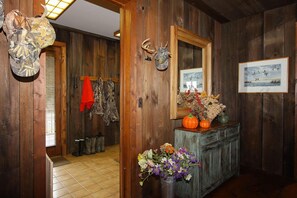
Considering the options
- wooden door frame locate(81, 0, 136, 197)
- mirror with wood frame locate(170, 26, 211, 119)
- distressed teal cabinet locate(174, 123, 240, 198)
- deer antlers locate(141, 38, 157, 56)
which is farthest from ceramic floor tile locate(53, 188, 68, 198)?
deer antlers locate(141, 38, 157, 56)

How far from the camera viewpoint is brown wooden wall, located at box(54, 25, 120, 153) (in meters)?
3.96

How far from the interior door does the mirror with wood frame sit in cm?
261

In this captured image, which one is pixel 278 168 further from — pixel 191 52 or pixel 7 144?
pixel 7 144

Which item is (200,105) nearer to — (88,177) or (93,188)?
(93,188)

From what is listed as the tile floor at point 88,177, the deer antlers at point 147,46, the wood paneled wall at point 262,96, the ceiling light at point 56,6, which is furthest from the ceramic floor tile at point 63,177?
the wood paneled wall at point 262,96

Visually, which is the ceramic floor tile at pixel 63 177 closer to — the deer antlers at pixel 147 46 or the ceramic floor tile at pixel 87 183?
the ceramic floor tile at pixel 87 183

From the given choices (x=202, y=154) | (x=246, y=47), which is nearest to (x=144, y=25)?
(x=202, y=154)

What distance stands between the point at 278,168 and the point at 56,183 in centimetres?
337

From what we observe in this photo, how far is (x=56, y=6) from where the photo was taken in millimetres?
2836

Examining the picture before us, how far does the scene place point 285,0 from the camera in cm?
261

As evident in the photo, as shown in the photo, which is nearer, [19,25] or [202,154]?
[19,25]

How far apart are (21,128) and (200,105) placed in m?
1.96

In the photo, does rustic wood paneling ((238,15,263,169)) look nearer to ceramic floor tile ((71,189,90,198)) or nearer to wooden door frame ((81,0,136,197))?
wooden door frame ((81,0,136,197))

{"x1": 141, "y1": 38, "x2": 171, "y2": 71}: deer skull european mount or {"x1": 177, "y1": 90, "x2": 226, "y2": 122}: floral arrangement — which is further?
{"x1": 177, "y1": 90, "x2": 226, "y2": 122}: floral arrangement
